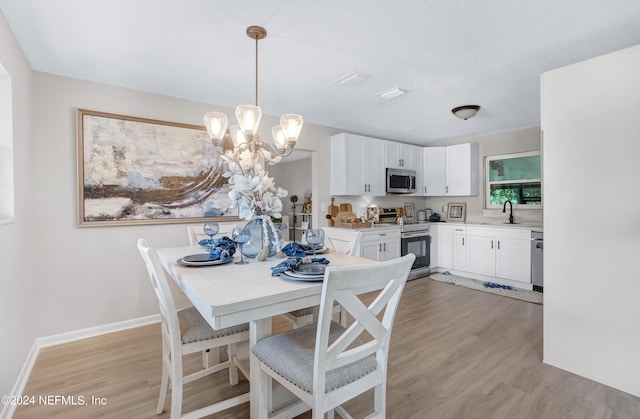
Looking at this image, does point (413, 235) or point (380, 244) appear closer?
point (380, 244)

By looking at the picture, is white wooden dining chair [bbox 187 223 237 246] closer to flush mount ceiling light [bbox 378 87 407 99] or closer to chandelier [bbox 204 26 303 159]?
chandelier [bbox 204 26 303 159]

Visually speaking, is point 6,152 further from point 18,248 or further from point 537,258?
point 537,258

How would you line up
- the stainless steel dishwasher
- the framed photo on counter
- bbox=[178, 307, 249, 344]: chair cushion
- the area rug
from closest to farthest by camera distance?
bbox=[178, 307, 249, 344]: chair cushion
the area rug
the stainless steel dishwasher
the framed photo on counter

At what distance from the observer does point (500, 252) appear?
4344mm

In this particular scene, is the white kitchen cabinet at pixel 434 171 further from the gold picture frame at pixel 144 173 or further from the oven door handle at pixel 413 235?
the gold picture frame at pixel 144 173

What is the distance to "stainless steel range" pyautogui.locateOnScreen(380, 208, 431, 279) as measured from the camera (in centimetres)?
466

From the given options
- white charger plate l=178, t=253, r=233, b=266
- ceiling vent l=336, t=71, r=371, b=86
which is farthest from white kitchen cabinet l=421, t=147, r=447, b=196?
white charger plate l=178, t=253, r=233, b=266

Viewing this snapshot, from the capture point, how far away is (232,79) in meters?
2.76

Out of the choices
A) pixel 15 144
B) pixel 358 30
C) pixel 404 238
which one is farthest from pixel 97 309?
pixel 404 238

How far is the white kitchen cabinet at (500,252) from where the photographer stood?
162 inches

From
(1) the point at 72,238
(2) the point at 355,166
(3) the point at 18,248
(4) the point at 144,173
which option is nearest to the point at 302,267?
(3) the point at 18,248

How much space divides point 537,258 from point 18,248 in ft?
17.5

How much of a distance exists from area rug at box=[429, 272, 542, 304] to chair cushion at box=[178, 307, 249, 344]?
3.63 m

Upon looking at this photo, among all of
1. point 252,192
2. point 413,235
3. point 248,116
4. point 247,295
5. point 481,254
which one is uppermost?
point 248,116
